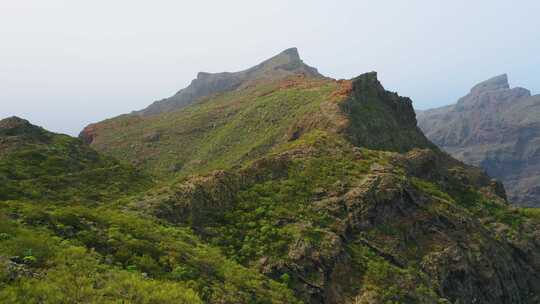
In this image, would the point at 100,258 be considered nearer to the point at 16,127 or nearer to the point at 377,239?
the point at 377,239

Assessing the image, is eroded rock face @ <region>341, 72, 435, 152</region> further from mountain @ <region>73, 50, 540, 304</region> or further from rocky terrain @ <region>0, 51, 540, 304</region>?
mountain @ <region>73, 50, 540, 304</region>

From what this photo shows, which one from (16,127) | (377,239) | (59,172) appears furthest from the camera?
(16,127)

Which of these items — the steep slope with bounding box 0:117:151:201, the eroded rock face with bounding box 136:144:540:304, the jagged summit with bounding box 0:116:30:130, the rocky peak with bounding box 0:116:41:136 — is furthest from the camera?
the jagged summit with bounding box 0:116:30:130

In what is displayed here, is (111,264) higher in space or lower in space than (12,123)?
lower

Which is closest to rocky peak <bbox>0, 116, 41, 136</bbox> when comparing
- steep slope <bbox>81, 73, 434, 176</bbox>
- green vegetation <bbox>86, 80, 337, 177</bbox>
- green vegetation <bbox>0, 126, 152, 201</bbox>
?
green vegetation <bbox>0, 126, 152, 201</bbox>

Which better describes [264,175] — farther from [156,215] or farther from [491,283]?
[491,283]

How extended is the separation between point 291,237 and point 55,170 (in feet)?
76.6

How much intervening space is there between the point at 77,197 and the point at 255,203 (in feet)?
47.5

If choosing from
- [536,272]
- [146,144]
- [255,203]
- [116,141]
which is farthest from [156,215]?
[116,141]

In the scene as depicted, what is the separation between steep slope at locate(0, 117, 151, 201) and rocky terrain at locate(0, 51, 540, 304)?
854 millimetres

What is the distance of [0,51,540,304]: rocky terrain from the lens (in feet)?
63.8

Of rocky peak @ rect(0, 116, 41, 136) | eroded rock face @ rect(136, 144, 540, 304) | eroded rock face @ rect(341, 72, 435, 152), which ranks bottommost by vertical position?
eroded rock face @ rect(136, 144, 540, 304)

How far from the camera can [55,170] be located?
38.8 meters

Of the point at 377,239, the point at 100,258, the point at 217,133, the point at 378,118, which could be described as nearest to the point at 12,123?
the point at 100,258
